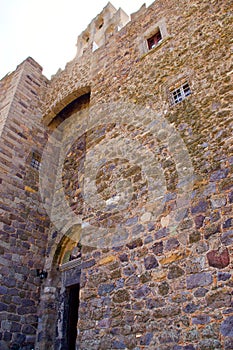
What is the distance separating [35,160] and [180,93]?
13.6 ft

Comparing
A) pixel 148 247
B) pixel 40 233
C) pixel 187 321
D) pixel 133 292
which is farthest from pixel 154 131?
pixel 40 233

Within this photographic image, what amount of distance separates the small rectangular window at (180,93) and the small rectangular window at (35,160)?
155 inches

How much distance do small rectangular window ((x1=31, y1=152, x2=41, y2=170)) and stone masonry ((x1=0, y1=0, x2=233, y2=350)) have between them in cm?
7

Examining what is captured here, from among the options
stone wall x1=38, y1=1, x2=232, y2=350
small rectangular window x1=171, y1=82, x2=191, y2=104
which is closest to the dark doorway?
stone wall x1=38, y1=1, x2=232, y2=350

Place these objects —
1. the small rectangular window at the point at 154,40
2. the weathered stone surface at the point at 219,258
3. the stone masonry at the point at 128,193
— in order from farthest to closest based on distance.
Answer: the small rectangular window at the point at 154,40 → the stone masonry at the point at 128,193 → the weathered stone surface at the point at 219,258

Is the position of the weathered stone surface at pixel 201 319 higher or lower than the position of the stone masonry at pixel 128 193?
lower

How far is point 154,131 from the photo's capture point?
4887 millimetres

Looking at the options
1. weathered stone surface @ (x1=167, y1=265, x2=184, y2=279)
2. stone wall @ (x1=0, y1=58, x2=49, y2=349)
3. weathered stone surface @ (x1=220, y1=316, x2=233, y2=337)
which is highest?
stone wall @ (x1=0, y1=58, x2=49, y2=349)

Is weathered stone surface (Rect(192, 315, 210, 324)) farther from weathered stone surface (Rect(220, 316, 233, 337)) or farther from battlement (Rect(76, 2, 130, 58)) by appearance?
battlement (Rect(76, 2, 130, 58))

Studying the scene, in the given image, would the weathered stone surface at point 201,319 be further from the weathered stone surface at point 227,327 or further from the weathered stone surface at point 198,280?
the weathered stone surface at point 198,280

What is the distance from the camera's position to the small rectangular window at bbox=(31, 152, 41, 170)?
7.32 metres

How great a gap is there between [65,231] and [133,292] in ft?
9.67

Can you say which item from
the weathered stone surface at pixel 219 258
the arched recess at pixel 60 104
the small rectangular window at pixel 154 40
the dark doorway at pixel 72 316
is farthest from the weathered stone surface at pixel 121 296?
the arched recess at pixel 60 104

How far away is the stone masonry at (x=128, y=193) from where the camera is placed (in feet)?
11.2
